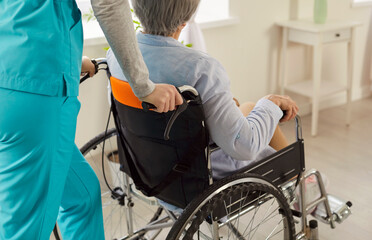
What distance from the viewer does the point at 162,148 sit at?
1438 mm

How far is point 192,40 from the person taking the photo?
2.78 meters

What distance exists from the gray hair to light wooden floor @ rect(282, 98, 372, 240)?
1278mm

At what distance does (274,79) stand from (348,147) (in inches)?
30.6

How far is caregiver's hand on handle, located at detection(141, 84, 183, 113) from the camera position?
1199 mm

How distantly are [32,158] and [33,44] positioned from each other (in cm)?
29

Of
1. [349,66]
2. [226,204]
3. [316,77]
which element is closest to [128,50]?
[226,204]

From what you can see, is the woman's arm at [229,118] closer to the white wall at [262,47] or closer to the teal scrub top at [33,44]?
the teal scrub top at [33,44]

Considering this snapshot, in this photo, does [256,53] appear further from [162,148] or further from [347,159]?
[162,148]

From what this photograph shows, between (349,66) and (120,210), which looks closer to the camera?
(120,210)

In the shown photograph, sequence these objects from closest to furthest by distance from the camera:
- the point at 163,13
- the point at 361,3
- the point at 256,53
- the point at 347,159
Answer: the point at 163,13, the point at 347,159, the point at 256,53, the point at 361,3

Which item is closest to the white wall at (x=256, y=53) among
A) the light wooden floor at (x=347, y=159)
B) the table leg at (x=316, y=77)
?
the light wooden floor at (x=347, y=159)

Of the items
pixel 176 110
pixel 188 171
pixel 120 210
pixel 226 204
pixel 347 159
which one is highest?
pixel 176 110

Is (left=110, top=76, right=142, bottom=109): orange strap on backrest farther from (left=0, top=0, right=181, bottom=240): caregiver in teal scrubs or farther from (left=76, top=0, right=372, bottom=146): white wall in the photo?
(left=76, top=0, right=372, bottom=146): white wall

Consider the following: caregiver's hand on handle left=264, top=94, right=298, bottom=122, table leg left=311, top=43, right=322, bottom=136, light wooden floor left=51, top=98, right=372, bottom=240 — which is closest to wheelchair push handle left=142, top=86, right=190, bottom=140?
caregiver's hand on handle left=264, top=94, right=298, bottom=122
